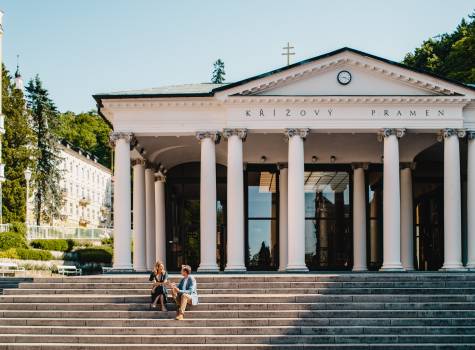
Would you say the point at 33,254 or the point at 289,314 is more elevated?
the point at 33,254

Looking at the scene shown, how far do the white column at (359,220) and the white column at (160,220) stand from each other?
28.7ft

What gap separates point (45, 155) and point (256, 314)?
56004mm

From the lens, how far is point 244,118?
110 feet

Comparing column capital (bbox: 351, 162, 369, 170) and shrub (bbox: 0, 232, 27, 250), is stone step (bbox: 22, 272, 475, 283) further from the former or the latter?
shrub (bbox: 0, 232, 27, 250)

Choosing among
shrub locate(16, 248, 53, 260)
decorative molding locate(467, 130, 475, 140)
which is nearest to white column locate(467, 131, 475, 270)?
decorative molding locate(467, 130, 475, 140)

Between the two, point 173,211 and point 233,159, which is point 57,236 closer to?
point 173,211

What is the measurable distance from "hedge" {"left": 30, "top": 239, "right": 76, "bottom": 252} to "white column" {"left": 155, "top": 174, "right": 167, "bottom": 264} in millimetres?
20677

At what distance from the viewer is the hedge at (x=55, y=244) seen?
195 feet

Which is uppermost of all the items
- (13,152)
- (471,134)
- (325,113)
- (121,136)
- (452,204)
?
(13,152)

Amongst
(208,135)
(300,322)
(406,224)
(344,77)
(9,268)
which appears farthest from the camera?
(9,268)

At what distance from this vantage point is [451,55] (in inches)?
2429

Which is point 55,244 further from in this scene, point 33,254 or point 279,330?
point 279,330

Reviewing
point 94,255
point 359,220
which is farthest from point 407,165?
point 94,255

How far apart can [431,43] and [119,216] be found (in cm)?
4059
